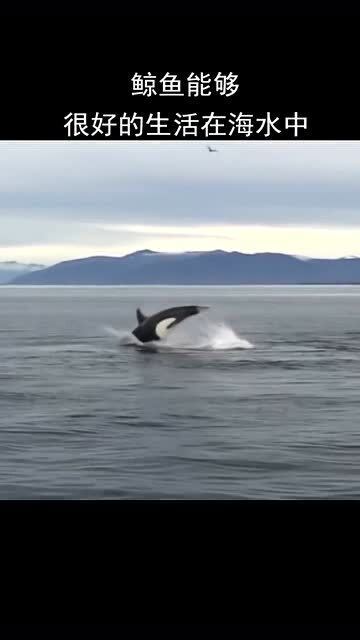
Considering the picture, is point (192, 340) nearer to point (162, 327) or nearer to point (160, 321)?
point (162, 327)

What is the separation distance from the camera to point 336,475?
614 inches

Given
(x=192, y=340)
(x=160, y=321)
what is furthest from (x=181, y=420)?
(x=192, y=340)

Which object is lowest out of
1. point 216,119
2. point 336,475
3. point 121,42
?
point 336,475

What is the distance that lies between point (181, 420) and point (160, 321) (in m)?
15.5

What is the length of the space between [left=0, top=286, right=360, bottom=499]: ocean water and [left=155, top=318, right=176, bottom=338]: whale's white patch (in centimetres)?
83

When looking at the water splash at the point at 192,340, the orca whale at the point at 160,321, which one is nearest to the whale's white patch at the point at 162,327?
the orca whale at the point at 160,321

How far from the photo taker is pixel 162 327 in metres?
38.2

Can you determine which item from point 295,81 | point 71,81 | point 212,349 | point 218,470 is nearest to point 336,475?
point 218,470

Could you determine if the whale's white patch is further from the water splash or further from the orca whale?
the water splash

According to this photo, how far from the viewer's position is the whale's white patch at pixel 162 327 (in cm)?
3716

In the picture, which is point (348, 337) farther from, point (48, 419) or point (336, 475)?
point (336, 475)

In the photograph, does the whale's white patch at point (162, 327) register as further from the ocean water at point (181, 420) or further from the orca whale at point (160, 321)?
the ocean water at point (181, 420)
